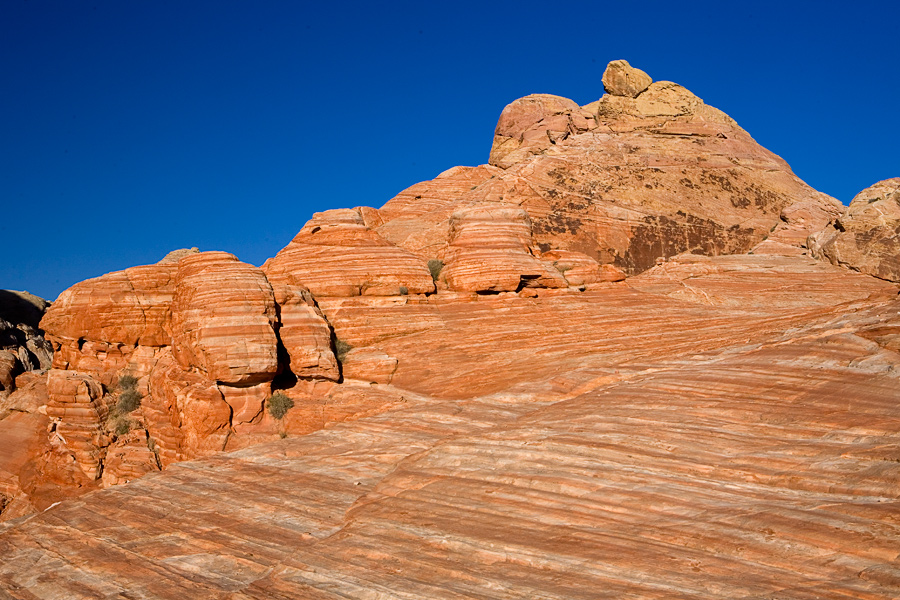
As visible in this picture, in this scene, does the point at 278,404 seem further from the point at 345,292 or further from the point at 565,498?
the point at 565,498

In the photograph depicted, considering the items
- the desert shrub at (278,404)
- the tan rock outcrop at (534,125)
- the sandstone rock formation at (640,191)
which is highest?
the tan rock outcrop at (534,125)

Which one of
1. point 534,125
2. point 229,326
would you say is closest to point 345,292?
point 229,326

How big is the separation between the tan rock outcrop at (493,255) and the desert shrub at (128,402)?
1225cm

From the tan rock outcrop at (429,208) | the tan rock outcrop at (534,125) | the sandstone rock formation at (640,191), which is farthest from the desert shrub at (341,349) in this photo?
the tan rock outcrop at (534,125)

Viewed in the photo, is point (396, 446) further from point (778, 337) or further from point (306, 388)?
point (778, 337)

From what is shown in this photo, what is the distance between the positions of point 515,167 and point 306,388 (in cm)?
2207

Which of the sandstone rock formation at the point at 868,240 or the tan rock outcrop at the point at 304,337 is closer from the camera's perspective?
the tan rock outcrop at the point at 304,337

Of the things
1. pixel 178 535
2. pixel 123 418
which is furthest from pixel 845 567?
pixel 123 418

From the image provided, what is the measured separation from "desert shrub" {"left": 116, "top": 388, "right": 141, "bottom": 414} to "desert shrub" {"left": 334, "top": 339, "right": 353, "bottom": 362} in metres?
7.63

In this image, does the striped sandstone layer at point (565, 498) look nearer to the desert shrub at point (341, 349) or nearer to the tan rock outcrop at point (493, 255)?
the desert shrub at point (341, 349)

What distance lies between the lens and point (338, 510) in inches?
530

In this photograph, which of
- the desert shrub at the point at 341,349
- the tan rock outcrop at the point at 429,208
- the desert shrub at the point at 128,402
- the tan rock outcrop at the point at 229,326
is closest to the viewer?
the tan rock outcrop at the point at 229,326

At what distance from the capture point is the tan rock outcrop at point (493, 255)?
1065 inches

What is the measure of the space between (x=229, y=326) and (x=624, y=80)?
112ft
